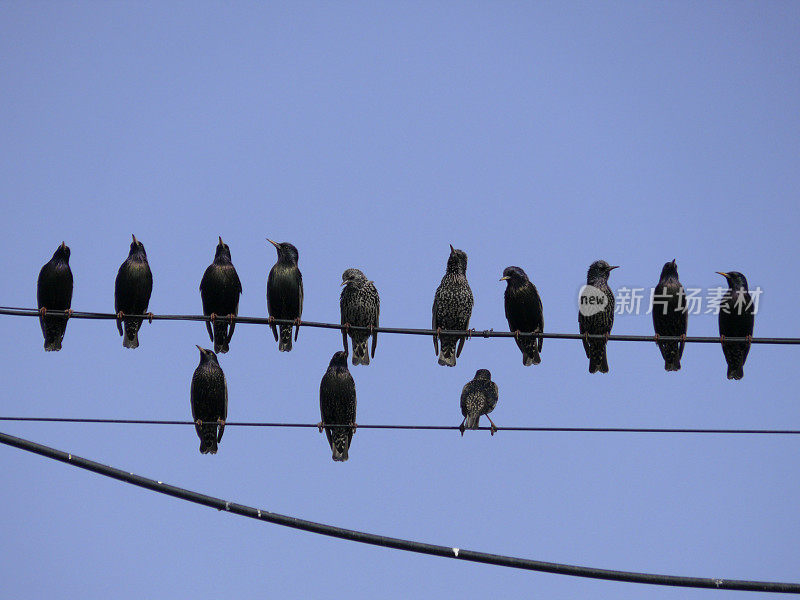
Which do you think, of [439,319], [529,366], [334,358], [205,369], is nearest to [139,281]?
[205,369]

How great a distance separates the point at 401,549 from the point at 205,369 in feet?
19.4

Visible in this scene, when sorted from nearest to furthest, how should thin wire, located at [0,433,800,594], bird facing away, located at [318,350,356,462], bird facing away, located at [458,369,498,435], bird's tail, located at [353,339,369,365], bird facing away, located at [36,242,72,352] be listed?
thin wire, located at [0,433,800,594]
bird facing away, located at [36,242,72,352]
bird facing away, located at [318,350,356,462]
bird's tail, located at [353,339,369,365]
bird facing away, located at [458,369,498,435]

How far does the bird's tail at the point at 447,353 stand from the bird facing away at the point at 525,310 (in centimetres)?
67

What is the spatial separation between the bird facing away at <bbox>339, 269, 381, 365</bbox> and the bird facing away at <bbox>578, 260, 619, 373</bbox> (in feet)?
7.05

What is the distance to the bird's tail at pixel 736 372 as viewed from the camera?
1202cm

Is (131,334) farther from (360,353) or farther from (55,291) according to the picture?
(360,353)

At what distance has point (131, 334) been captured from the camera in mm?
11672

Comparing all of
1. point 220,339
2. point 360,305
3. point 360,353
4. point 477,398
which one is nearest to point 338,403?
point 360,353

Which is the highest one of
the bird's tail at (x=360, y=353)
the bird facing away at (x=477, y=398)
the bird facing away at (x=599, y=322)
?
the bird facing away at (x=599, y=322)

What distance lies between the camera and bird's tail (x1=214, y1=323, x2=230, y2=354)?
465 inches

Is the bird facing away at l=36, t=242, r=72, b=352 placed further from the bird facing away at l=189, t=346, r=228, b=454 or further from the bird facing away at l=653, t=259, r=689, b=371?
the bird facing away at l=653, t=259, r=689, b=371

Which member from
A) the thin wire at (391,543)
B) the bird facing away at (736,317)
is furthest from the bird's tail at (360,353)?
the thin wire at (391,543)

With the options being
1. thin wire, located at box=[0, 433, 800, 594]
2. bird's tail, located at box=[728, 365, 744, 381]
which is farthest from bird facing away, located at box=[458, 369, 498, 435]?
thin wire, located at box=[0, 433, 800, 594]

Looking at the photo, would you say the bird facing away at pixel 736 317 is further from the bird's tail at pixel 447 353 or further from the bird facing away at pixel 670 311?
the bird's tail at pixel 447 353
